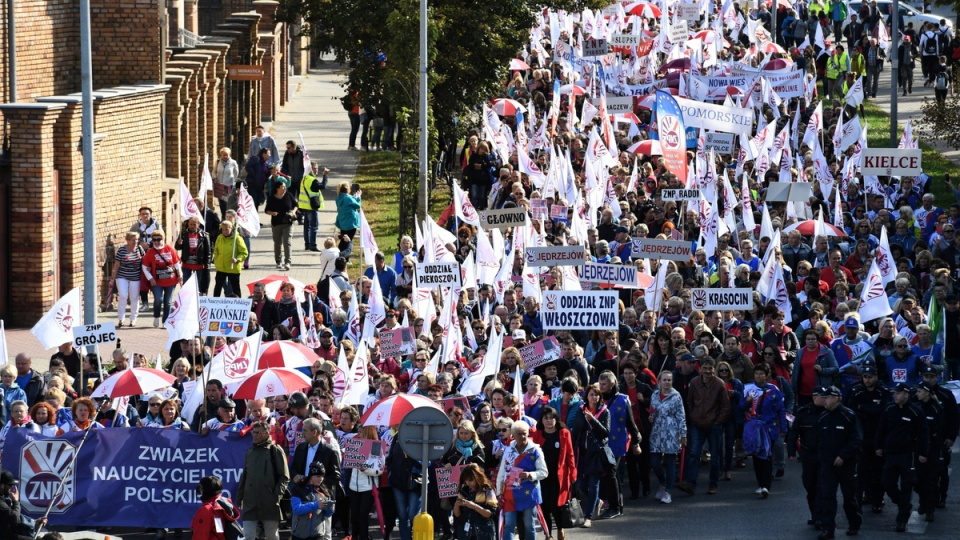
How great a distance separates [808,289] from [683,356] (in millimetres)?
4010

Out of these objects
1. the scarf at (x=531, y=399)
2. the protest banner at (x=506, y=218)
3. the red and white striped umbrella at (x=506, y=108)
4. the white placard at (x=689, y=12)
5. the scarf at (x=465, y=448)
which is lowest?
the scarf at (x=465, y=448)

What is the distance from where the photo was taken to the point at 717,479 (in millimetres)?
19047

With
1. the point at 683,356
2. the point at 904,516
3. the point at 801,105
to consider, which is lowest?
the point at 904,516

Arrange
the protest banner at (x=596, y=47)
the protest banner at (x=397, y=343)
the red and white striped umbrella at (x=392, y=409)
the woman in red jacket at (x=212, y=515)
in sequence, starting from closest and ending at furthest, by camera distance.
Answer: the woman in red jacket at (x=212, y=515), the red and white striped umbrella at (x=392, y=409), the protest banner at (x=397, y=343), the protest banner at (x=596, y=47)

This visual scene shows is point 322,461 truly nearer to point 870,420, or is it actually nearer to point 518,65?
Answer: point 870,420

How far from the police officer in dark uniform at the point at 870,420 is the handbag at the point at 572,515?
263 cm

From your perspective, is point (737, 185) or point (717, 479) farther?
point (737, 185)

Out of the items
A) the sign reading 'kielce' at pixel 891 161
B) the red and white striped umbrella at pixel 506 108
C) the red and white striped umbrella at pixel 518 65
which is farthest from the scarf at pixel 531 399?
the red and white striped umbrella at pixel 518 65

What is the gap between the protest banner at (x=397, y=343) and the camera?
19953 millimetres

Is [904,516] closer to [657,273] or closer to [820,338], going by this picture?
[820,338]

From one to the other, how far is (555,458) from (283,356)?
11.5 ft

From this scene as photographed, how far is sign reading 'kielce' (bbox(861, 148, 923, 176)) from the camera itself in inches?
1155

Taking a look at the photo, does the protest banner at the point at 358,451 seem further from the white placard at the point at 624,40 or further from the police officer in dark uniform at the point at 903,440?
the white placard at the point at 624,40

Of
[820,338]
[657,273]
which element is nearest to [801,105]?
[657,273]
